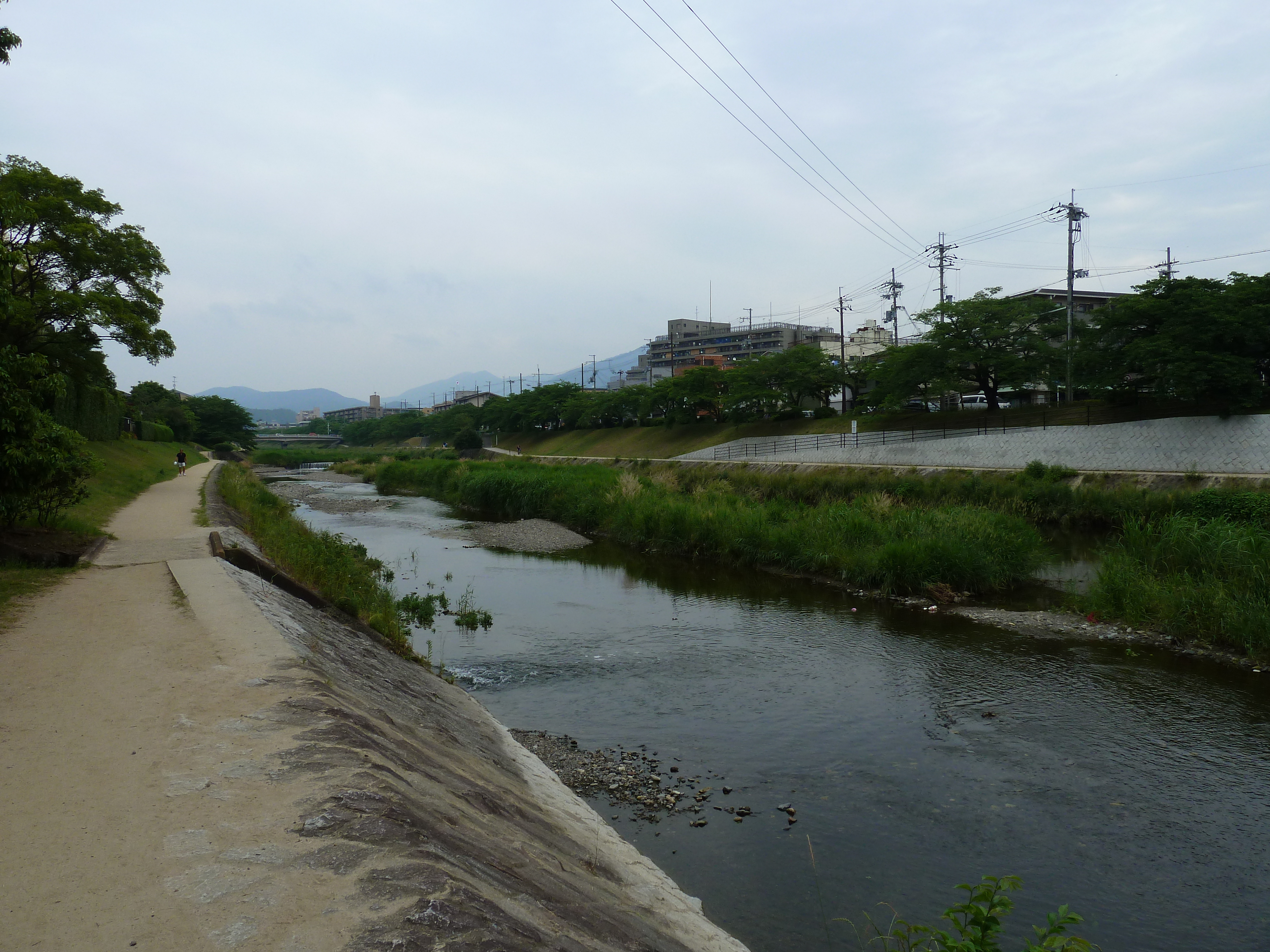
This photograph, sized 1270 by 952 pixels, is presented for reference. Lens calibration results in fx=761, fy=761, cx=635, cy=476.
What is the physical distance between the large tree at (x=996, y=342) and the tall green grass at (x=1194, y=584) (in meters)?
27.3

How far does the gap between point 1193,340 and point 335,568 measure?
33.7m

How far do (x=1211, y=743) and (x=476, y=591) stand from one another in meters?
14.6

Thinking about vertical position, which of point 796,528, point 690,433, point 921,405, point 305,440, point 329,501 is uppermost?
point 921,405

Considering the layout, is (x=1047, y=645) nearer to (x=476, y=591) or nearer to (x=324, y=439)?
(x=476, y=591)

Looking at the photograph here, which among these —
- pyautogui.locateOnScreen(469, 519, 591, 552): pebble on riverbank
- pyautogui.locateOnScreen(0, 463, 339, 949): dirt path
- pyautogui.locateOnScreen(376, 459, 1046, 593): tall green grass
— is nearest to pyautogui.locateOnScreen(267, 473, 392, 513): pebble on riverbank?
pyautogui.locateOnScreen(376, 459, 1046, 593): tall green grass

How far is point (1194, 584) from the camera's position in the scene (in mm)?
13883

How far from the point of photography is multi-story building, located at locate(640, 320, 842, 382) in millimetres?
119938

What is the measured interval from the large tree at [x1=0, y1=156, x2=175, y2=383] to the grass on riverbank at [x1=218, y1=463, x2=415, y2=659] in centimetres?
→ 699

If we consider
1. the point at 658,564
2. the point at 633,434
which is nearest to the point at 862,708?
the point at 658,564

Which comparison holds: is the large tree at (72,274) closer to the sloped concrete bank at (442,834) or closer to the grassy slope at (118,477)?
the grassy slope at (118,477)

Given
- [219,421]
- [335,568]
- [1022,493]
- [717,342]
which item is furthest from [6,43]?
[717,342]

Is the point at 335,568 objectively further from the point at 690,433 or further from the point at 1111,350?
the point at 690,433

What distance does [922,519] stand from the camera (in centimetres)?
1966

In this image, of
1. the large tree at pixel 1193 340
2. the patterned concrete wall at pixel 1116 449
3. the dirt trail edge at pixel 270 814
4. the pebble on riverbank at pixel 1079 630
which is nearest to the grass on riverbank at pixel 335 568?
the dirt trail edge at pixel 270 814
